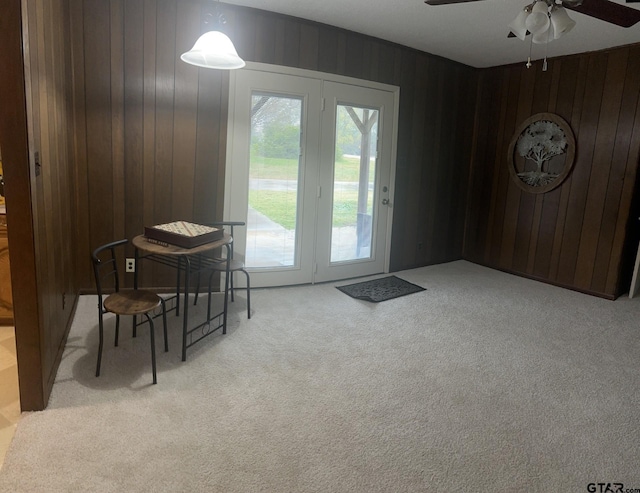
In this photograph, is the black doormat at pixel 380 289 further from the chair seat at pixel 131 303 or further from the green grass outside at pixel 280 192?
the chair seat at pixel 131 303

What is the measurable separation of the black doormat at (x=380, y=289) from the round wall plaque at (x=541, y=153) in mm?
1800

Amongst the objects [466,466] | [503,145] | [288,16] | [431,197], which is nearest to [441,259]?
[431,197]

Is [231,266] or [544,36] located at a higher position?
[544,36]

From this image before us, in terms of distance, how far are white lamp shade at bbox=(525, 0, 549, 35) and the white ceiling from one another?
4.19 feet

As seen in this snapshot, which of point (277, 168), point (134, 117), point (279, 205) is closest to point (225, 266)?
point (279, 205)

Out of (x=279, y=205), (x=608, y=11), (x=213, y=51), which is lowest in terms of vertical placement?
(x=279, y=205)

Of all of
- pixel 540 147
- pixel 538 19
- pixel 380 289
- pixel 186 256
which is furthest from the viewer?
pixel 540 147

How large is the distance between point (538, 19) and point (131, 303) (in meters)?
2.53

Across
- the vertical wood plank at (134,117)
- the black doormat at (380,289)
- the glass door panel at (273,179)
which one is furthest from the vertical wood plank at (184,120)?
the black doormat at (380,289)

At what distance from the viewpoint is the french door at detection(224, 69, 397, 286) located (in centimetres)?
374

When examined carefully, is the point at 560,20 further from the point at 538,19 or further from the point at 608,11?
the point at 608,11

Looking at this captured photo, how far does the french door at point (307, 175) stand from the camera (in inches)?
147

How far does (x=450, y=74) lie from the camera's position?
194 inches

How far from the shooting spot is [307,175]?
4.02 m
